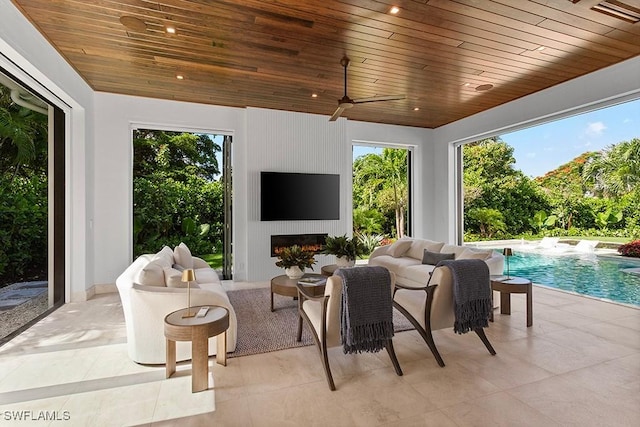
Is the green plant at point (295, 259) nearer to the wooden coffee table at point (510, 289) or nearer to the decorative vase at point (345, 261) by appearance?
the decorative vase at point (345, 261)

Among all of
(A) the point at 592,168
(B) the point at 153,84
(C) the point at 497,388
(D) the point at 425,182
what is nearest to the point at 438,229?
(D) the point at 425,182

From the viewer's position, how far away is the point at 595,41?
365 centimetres

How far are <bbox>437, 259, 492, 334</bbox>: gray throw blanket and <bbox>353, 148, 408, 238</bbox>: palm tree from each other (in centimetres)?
597

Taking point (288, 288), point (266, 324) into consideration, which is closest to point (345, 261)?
point (288, 288)

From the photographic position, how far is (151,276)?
3.06 metres

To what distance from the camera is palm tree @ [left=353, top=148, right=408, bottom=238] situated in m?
9.07

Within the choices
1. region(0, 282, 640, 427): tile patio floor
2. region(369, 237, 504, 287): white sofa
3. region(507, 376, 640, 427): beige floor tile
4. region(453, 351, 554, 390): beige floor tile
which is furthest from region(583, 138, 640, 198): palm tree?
region(507, 376, 640, 427): beige floor tile

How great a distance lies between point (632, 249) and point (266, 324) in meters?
5.83

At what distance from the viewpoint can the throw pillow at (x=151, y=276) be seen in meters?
2.98

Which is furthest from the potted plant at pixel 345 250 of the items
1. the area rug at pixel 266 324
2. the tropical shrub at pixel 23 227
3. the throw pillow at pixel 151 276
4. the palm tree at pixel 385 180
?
the palm tree at pixel 385 180

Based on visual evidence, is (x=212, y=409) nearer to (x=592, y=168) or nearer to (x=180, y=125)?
(x=180, y=125)

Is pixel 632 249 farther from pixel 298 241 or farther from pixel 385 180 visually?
pixel 298 241

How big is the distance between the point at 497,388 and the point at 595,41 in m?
3.84

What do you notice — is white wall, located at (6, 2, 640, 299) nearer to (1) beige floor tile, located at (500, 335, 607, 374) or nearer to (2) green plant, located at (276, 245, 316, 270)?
(2) green plant, located at (276, 245, 316, 270)
